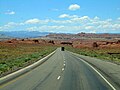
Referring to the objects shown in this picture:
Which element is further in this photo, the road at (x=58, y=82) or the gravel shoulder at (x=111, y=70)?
the gravel shoulder at (x=111, y=70)

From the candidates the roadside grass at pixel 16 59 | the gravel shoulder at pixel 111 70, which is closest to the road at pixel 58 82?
the gravel shoulder at pixel 111 70

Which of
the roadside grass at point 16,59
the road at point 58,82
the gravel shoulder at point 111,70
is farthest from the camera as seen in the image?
the roadside grass at point 16,59

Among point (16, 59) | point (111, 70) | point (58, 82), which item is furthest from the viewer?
point (16, 59)

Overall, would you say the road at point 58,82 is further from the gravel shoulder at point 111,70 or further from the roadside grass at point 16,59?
the roadside grass at point 16,59

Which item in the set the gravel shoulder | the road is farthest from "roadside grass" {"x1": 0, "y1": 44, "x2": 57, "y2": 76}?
the gravel shoulder

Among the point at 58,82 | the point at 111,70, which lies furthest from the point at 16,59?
the point at 58,82

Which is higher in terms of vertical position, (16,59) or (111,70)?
(111,70)

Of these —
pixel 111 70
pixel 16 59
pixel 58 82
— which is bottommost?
pixel 16 59

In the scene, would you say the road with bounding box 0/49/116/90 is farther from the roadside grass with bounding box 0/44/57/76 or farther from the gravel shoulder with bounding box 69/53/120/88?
the roadside grass with bounding box 0/44/57/76

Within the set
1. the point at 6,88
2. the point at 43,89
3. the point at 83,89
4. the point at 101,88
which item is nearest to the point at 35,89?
the point at 43,89

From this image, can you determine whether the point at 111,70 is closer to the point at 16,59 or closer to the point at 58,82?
the point at 58,82

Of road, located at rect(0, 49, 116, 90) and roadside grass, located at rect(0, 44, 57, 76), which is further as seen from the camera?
roadside grass, located at rect(0, 44, 57, 76)

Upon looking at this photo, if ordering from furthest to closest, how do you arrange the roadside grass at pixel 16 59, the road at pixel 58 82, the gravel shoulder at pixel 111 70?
1. the roadside grass at pixel 16 59
2. the gravel shoulder at pixel 111 70
3. the road at pixel 58 82

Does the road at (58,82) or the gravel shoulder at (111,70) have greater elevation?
the road at (58,82)
